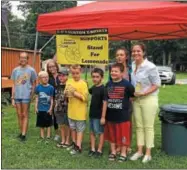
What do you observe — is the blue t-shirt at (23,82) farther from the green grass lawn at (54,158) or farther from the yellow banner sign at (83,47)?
the green grass lawn at (54,158)

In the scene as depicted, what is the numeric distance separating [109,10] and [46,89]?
1.86 meters

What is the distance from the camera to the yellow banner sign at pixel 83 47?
6.95m

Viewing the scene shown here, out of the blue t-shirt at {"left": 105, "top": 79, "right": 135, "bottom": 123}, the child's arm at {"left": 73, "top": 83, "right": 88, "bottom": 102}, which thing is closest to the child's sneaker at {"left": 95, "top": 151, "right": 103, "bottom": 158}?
the blue t-shirt at {"left": 105, "top": 79, "right": 135, "bottom": 123}

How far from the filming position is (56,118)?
24.5 ft

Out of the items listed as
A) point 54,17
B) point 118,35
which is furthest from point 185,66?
point 54,17

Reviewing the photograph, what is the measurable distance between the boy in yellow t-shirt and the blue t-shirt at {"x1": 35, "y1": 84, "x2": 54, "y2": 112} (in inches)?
30.7

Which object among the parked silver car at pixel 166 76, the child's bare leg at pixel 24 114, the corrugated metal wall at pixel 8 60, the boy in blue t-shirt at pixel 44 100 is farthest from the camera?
the parked silver car at pixel 166 76

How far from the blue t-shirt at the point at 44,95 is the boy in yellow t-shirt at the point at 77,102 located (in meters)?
0.78

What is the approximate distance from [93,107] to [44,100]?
1342 mm

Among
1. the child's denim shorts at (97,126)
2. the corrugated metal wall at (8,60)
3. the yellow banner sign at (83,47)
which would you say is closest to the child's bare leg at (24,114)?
the yellow banner sign at (83,47)

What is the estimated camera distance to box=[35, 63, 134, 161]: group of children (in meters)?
6.23

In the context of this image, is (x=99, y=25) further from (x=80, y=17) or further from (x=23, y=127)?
(x=23, y=127)

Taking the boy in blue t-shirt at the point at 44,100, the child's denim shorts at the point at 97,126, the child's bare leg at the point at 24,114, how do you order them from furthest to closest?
the child's bare leg at the point at 24,114, the boy in blue t-shirt at the point at 44,100, the child's denim shorts at the point at 97,126

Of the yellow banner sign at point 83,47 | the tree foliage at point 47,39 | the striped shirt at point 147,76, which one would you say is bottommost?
the striped shirt at point 147,76
